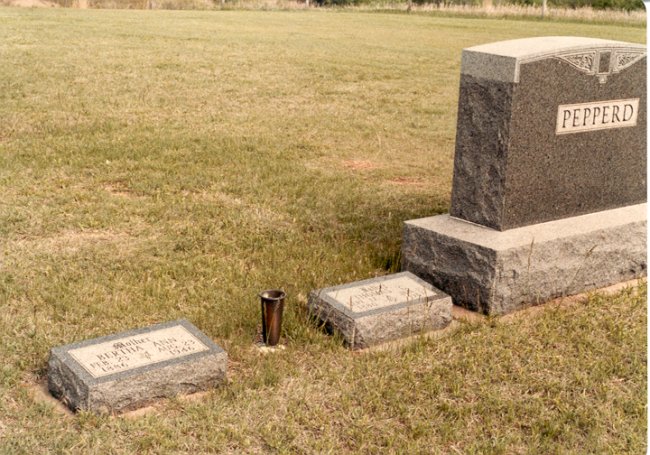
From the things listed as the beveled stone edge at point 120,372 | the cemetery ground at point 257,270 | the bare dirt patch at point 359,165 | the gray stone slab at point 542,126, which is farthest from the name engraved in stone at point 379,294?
the bare dirt patch at point 359,165

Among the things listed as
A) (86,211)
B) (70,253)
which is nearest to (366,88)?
(86,211)

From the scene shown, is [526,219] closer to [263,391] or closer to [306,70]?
[263,391]

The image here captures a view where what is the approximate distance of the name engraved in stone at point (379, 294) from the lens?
4625mm

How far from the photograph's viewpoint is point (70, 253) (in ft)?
18.9

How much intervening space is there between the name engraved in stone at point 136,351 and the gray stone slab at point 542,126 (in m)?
2.10

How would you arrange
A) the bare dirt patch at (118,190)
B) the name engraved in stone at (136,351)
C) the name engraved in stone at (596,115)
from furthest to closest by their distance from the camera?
the bare dirt patch at (118,190), the name engraved in stone at (596,115), the name engraved in stone at (136,351)

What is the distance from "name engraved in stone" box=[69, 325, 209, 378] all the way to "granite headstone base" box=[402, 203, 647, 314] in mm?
1754

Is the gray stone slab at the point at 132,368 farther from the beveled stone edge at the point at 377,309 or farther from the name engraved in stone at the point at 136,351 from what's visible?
the beveled stone edge at the point at 377,309

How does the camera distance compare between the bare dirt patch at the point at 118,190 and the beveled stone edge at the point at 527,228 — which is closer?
the beveled stone edge at the point at 527,228

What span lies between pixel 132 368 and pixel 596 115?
3426 mm

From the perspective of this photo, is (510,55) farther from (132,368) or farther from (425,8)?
(425,8)

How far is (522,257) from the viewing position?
16.2ft

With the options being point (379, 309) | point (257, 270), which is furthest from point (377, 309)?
point (257, 270)

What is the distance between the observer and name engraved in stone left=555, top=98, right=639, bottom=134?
525 cm
